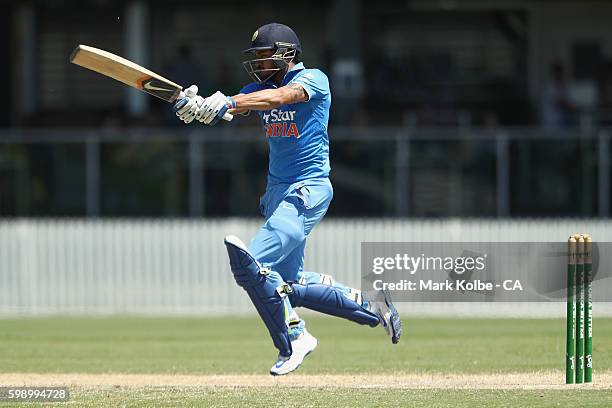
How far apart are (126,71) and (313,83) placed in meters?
1.18

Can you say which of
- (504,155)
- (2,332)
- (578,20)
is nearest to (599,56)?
(578,20)

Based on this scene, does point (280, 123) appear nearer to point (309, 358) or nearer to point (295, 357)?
point (295, 357)

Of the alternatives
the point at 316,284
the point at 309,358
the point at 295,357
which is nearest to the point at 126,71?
the point at 316,284

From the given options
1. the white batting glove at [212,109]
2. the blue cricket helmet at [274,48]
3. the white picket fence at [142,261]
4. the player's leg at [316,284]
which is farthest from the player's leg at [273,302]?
the white picket fence at [142,261]

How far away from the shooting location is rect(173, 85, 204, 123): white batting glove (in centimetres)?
779

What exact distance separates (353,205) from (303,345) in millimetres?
8538

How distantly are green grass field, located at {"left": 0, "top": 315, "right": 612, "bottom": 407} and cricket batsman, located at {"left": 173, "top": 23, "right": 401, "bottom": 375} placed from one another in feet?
1.59

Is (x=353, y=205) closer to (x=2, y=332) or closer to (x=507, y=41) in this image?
(x=2, y=332)

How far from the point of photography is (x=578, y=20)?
22.1 metres

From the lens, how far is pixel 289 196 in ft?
27.5

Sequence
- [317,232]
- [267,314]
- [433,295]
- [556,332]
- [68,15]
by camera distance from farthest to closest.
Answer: [68,15]
[317,232]
[433,295]
[556,332]
[267,314]

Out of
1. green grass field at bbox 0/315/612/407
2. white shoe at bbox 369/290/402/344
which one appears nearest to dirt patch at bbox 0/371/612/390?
green grass field at bbox 0/315/612/407

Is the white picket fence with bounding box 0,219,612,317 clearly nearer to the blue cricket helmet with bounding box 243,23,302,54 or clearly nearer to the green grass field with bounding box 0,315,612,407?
the green grass field with bounding box 0,315,612,407

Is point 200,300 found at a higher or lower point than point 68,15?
lower
